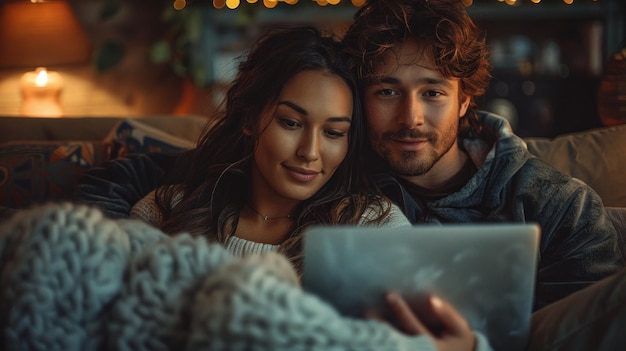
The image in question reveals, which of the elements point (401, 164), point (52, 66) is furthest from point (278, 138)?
point (52, 66)

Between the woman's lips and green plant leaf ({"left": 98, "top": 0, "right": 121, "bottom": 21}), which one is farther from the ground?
green plant leaf ({"left": 98, "top": 0, "right": 121, "bottom": 21})

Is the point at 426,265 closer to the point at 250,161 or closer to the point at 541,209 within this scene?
the point at 541,209

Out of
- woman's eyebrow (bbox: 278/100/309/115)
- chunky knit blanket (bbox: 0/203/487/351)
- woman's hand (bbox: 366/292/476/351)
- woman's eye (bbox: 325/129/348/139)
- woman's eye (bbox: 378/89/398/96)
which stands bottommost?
woman's hand (bbox: 366/292/476/351)

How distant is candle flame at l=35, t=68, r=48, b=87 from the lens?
10.2 ft

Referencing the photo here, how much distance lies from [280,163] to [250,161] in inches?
6.8

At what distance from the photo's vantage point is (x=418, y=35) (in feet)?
5.58

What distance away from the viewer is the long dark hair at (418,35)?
1.66 metres

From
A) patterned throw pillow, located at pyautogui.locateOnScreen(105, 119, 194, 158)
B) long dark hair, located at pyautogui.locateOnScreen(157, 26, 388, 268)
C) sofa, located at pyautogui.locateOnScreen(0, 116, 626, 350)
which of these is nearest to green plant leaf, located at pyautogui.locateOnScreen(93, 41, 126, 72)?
patterned throw pillow, located at pyautogui.locateOnScreen(105, 119, 194, 158)

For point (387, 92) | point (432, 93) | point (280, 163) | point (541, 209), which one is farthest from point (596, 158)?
point (280, 163)

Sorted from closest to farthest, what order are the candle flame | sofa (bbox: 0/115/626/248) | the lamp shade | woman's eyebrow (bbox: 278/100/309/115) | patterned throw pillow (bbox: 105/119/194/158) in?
woman's eyebrow (bbox: 278/100/309/115) < sofa (bbox: 0/115/626/248) < patterned throw pillow (bbox: 105/119/194/158) < the lamp shade < the candle flame

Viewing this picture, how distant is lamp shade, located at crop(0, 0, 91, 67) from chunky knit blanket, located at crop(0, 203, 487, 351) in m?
2.21

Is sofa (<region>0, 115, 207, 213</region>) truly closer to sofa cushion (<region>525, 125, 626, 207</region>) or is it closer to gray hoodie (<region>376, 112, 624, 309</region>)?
gray hoodie (<region>376, 112, 624, 309</region>)

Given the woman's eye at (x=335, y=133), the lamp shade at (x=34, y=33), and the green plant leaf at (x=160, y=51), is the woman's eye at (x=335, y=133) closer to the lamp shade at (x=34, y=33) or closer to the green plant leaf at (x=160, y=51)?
the lamp shade at (x=34, y=33)

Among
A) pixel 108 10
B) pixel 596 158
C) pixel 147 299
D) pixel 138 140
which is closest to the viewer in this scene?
pixel 147 299
